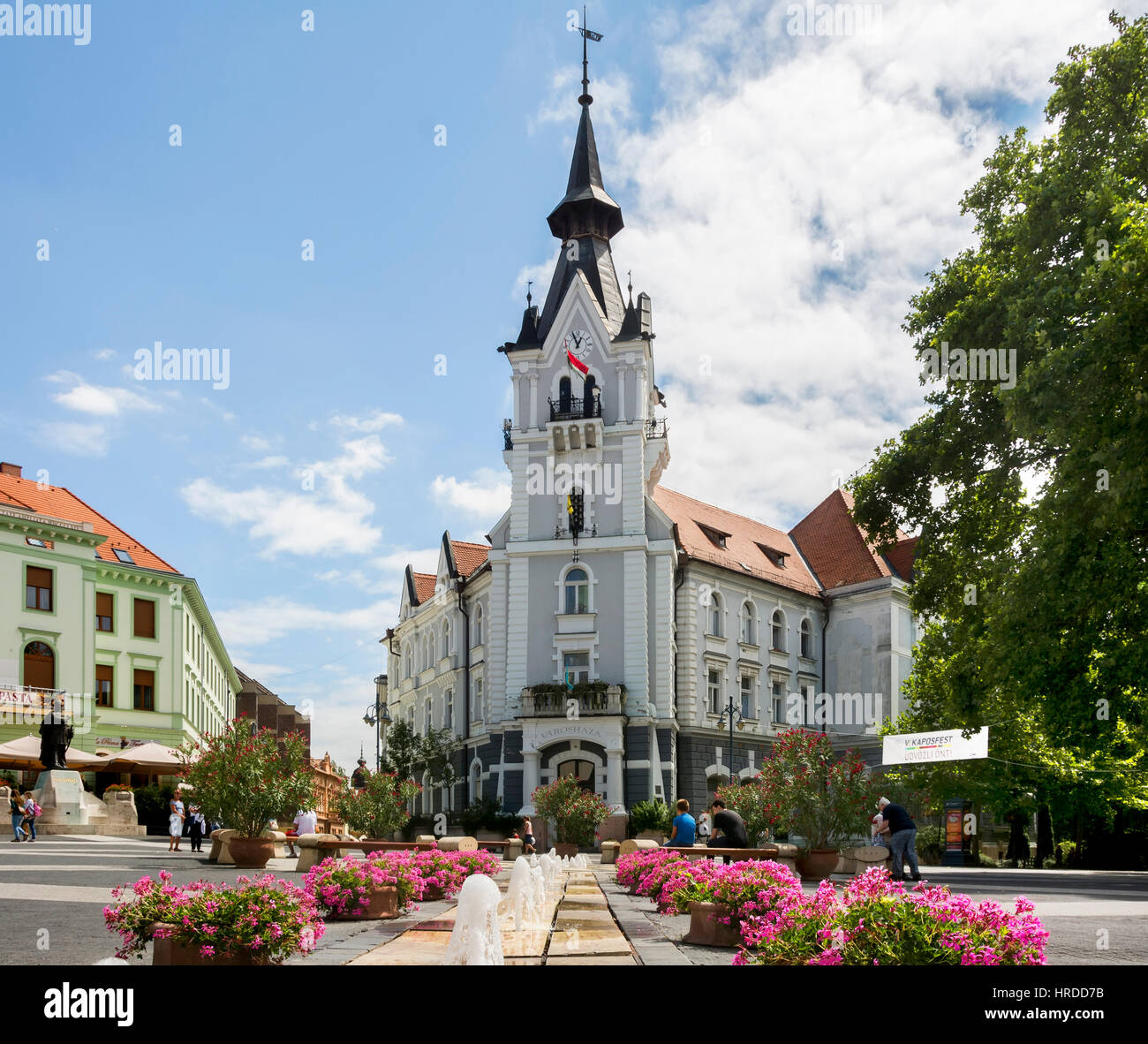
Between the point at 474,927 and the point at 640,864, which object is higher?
the point at 474,927

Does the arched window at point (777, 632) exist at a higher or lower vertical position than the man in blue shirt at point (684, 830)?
higher

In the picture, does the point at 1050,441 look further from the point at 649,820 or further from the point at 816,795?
the point at 649,820

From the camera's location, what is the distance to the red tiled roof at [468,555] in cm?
6050

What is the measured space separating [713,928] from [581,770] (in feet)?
118

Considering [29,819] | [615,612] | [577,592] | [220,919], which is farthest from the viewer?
[577,592]

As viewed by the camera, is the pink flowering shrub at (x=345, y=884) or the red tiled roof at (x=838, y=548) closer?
the pink flowering shrub at (x=345, y=884)

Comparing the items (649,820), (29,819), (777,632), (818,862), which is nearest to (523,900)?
(818,862)

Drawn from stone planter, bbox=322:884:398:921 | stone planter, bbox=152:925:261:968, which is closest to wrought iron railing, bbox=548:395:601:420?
stone planter, bbox=322:884:398:921

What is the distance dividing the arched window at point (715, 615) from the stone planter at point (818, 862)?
29.8 metres

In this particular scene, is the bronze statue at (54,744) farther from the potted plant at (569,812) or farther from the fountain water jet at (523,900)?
the fountain water jet at (523,900)

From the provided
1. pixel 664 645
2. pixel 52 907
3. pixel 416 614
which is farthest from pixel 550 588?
pixel 52 907

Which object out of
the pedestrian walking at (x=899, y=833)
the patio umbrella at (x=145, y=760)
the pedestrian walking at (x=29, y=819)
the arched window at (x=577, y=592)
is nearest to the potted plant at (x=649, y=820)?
the arched window at (x=577, y=592)

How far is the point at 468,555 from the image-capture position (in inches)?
2461

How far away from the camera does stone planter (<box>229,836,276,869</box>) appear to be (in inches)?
932
